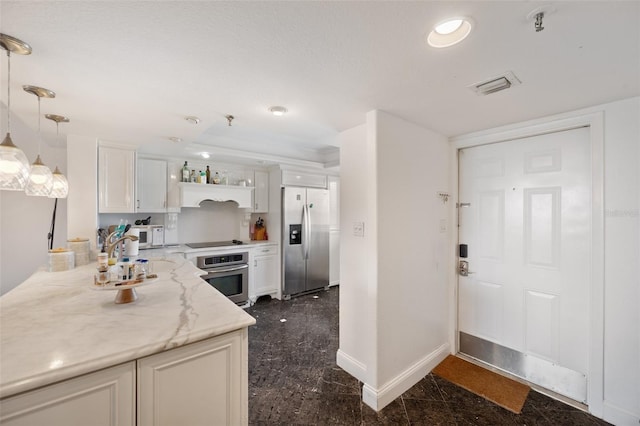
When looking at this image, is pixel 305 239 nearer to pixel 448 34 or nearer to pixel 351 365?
pixel 351 365

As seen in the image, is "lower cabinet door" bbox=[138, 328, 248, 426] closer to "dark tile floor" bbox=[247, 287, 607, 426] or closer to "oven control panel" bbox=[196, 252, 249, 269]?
"dark tile floor" bbox=[247, 287, 607, 426]

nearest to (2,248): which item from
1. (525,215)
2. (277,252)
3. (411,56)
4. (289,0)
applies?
(277,252)

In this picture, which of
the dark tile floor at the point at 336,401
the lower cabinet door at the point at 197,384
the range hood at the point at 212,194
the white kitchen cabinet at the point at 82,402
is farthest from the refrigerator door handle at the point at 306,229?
the white kitchen cabinet at the point at 82,402

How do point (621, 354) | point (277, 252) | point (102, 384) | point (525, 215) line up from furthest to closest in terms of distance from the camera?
point (277, 252) → point (525, 215) → point (621, 354) → point (102, 384)

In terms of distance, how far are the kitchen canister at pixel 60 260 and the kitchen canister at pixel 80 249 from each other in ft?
0.39

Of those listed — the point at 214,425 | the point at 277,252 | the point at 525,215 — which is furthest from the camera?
the point at 277,252

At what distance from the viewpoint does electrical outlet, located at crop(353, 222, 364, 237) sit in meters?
2.13

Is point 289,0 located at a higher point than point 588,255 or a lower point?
higher

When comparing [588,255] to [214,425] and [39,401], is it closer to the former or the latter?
[214,425]

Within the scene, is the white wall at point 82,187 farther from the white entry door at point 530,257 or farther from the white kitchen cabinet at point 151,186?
the white entry door at point 530,257

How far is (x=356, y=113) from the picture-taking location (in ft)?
6.47

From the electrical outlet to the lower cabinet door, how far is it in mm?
1198

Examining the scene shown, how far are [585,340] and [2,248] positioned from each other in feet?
18.5

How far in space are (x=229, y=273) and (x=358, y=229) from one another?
227 cm
